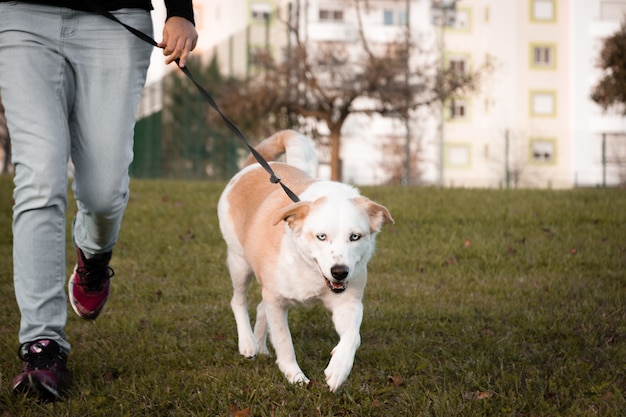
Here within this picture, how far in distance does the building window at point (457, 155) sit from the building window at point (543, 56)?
7009 millimetres

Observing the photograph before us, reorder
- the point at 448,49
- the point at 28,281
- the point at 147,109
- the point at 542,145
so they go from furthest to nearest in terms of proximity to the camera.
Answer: the point at 448,49, the point at 542,145, the point at 147,109, the point at 28,281

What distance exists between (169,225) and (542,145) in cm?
3378

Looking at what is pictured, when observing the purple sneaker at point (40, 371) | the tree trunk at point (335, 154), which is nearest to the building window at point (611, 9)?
the tree trunk at point (335, 154)

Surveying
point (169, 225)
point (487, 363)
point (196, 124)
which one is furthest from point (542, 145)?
point (487, 363)

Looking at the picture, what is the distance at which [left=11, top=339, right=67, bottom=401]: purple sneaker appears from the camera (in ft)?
10.5

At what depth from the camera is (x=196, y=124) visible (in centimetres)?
2459

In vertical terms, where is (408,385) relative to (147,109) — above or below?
below

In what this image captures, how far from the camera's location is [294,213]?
371 cm

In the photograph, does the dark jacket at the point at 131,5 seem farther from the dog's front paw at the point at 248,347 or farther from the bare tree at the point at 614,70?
the bare tree at the point at 614,70

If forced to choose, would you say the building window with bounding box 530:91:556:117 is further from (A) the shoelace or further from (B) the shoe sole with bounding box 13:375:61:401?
(B) the shoe sole with bounding box 13:375:61:401

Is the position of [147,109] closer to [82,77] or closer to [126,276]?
[126,276]

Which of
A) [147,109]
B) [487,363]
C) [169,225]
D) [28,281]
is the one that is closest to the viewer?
[28,281]

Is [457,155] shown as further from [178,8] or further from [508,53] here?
[178,8]

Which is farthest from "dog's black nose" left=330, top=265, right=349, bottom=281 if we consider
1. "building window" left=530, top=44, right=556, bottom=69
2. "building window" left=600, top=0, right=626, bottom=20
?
"building window" left=600, top=0, right=626, bottom=20
